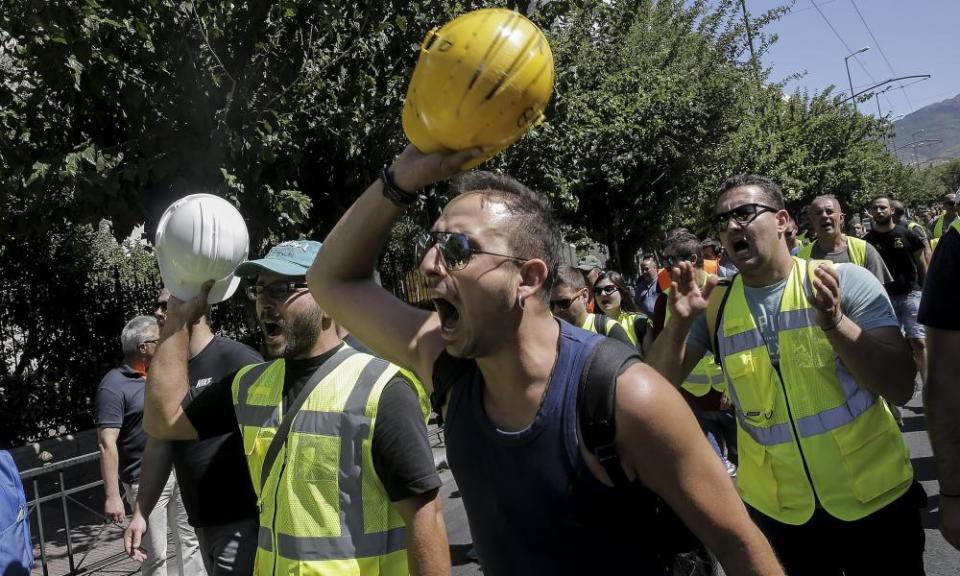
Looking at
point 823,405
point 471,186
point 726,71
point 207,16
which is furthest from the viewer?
point 726,71

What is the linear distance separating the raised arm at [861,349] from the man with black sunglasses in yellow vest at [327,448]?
1.43m

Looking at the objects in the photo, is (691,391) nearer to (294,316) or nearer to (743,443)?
(743,443)

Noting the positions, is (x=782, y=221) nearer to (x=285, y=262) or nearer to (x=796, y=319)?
(x=796, y=319)

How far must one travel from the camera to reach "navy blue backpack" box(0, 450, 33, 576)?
2.97m

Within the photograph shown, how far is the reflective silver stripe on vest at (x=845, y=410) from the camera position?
118 inches

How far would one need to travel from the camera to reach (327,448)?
2.65 meters

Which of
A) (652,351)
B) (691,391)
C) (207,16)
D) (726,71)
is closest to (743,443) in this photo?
(652,351)

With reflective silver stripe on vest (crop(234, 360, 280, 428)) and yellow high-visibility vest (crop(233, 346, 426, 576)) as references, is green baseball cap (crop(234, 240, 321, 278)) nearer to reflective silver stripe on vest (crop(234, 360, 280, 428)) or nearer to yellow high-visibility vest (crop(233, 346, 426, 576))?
reflective silver stripe on vest (crop(234, 360, 280, 428))

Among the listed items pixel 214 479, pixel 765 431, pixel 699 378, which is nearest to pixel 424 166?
pixel 765 431

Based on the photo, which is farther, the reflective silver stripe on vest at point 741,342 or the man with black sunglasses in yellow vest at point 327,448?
the reflective silver stripe on vest at point 741,342

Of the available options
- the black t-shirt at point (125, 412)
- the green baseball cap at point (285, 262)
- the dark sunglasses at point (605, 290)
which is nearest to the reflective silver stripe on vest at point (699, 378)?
the dark sunglasses at point (605, 290)

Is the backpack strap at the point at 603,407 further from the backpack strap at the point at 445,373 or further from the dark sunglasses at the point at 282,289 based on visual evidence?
the dark sunglasses at the point at 282,289

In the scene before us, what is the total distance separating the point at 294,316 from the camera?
119 inches

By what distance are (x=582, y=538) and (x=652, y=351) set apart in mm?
1361
